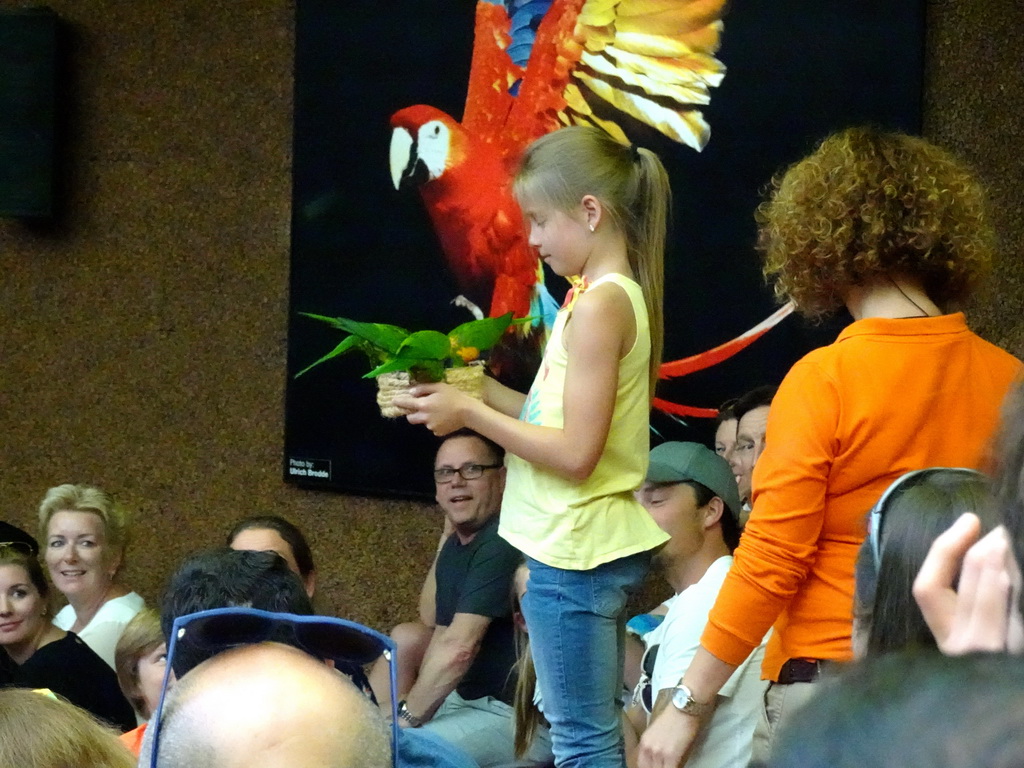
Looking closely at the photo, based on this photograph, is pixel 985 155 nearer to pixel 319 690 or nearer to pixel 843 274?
pixel 843 274

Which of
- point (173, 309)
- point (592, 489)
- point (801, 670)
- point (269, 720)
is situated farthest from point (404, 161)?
point (269, 720)

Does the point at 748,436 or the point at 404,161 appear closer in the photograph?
the point at 748,436

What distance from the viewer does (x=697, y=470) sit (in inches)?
116

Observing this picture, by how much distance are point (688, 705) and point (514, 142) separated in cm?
229

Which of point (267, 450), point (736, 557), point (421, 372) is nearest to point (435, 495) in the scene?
point (267, 450)

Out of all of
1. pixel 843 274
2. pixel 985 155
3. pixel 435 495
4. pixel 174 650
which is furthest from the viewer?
pixel 435 495

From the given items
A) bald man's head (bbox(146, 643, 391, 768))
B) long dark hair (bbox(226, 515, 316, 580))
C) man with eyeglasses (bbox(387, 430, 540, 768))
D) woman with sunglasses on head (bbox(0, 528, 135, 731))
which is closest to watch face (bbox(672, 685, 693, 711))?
bald man's head (bbox(146, 643, 391, 768))

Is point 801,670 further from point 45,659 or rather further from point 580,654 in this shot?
point 45,659

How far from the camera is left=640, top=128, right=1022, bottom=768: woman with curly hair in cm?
172

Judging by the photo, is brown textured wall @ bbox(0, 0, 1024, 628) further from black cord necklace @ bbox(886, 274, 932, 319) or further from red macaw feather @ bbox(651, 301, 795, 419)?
black cord necklace @ bbox(886, 274, 932, 319)

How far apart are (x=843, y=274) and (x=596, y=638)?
2.68 ft

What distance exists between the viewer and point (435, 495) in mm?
3955

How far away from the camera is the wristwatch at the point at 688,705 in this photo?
1.84m

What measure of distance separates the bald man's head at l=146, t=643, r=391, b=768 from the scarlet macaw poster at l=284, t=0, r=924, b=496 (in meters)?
2.39
